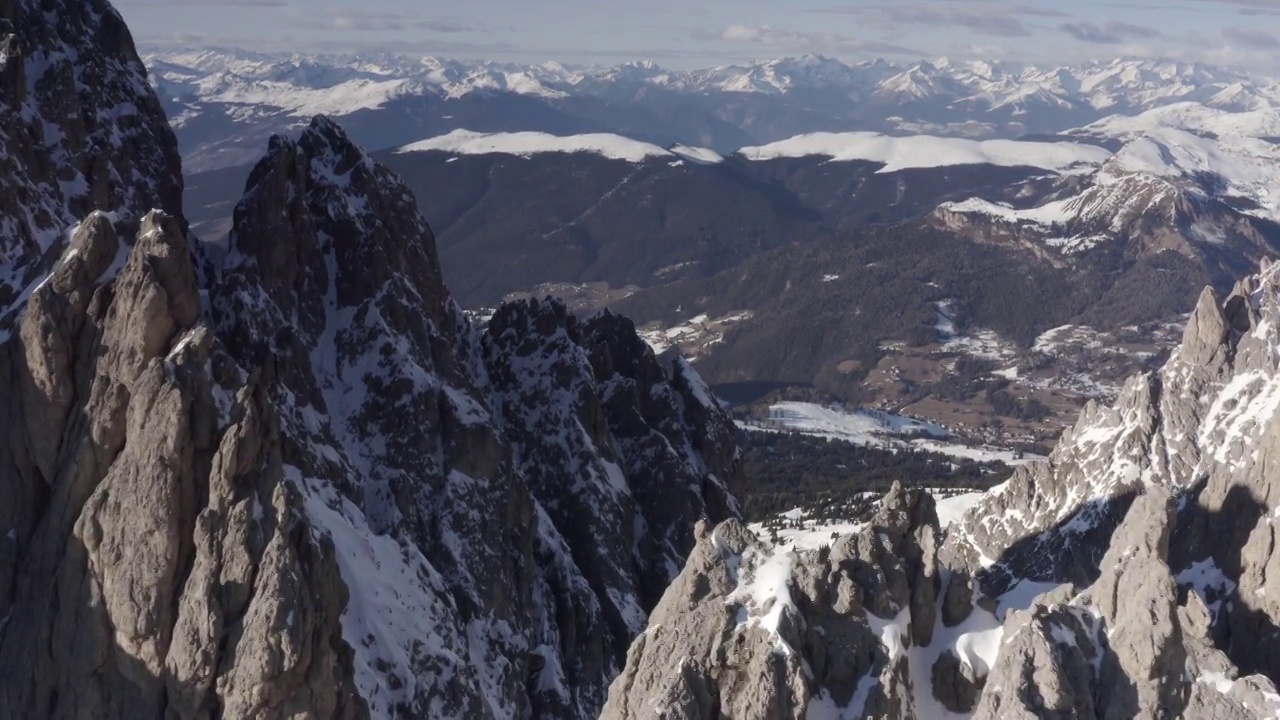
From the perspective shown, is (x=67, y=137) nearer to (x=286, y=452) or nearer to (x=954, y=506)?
(x=286, y=452)

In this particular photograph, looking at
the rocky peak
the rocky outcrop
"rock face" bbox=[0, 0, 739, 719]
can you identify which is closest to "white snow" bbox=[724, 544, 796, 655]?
the rocky outcrop

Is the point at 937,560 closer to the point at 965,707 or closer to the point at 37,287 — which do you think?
the point at 965,707

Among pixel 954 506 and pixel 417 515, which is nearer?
pixel 417 515

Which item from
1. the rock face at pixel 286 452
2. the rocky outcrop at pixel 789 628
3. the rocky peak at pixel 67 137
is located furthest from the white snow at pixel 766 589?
the rocky peak at pixel 67 137

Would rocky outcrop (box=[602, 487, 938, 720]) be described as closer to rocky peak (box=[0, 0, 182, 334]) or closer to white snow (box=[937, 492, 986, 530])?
rocky peak (box=[0, 0, 182, 334])

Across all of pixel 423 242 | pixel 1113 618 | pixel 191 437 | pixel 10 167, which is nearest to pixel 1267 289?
Answer: pixel 1113 618

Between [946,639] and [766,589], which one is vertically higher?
[766,589]

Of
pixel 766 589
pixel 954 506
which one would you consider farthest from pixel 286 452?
pixel 954 506

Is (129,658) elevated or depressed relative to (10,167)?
depressed
